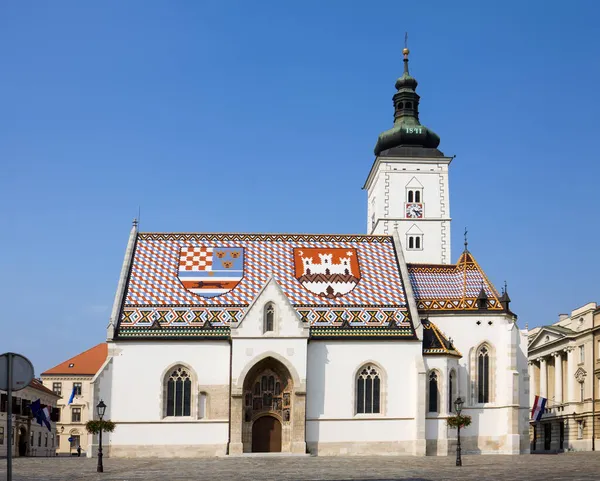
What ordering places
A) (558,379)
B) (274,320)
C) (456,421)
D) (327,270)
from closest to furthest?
(456,421), (274,320), (327,270), (558,379)

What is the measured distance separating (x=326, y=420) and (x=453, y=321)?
10054 mm

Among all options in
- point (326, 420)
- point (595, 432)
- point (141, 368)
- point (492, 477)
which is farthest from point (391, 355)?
point (595, 432)

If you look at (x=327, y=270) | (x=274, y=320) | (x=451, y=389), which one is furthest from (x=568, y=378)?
(x=274, y=320)

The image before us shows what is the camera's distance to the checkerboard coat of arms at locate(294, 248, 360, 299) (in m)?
53.3

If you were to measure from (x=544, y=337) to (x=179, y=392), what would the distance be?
45120 millimetres

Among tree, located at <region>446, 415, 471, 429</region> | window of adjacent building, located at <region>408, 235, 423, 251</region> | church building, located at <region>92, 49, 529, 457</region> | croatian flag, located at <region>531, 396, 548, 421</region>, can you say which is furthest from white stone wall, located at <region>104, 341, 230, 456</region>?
croatian flag, located at <region>531, 396, 548, 421</region>

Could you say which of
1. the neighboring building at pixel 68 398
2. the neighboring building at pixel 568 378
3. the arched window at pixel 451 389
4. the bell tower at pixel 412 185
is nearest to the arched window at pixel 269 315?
the arched window at pixel 451 389

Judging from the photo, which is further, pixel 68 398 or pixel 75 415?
pixel 75 415

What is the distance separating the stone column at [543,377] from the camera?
84.6m

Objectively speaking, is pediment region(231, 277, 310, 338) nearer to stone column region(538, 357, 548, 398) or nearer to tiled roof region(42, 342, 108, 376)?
stone column region(538, 357, 548, 398)

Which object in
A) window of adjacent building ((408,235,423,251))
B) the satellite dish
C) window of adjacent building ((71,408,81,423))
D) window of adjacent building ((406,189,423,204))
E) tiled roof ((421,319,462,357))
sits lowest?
window of adjacent building ((71,408,81,423))

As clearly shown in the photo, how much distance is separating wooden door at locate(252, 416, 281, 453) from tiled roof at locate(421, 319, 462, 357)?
9.41m

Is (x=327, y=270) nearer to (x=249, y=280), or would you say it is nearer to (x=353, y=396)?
(x=249, y=280)

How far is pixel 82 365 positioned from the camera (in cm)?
9912
